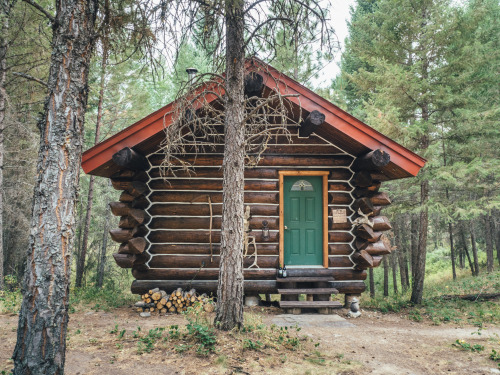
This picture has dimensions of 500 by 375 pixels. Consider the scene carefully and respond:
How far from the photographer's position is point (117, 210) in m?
7.02

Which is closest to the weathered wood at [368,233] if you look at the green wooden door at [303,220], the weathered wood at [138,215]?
the green wooden door at [303,220]

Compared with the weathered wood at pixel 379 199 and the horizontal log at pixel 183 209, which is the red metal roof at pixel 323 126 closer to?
the weathered wood at pixel 379 199

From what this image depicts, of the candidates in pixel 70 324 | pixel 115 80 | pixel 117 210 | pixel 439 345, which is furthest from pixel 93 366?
pixel 115 80

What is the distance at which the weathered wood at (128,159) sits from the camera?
631 cm

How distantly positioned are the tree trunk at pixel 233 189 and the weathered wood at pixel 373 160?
327 centimetres

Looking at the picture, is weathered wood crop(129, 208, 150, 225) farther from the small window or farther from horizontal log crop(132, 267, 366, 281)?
the small window

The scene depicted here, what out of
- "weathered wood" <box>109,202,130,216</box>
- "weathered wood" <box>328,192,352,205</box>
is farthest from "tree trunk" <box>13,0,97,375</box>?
"weathered wood" <box>328,192,352,205</box>

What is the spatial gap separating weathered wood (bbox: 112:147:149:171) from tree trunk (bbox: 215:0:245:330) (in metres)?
2.59

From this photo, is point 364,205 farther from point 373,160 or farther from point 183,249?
point 183,249

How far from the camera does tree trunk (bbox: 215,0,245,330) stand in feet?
14.4

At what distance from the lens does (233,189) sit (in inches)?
180

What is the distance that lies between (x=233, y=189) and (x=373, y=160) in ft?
11.5

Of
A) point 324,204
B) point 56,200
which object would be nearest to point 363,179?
point 324,204

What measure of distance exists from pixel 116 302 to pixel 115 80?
8922 millimetres
